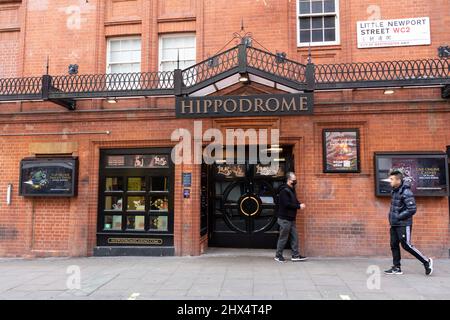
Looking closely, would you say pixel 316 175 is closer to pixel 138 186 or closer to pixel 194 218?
pixel 194 218

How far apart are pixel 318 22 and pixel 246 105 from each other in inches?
129

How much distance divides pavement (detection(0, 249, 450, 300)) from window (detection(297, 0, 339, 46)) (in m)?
5.31

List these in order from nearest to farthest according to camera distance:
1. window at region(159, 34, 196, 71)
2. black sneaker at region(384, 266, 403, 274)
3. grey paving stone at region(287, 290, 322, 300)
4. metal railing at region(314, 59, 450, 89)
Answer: grey paving stone at region(287, 290, 322, 300) → black sneaker at region(384, 266, 403, 274) → metal railing at region(314, 59, 450, 89) → window at region(159, 34, 196, 71)

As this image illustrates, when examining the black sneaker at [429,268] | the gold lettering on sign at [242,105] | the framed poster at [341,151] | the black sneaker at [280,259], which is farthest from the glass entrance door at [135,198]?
the black sneaker at [429,268]

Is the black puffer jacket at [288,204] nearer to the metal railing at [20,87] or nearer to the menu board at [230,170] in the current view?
the menu board at [230,170]

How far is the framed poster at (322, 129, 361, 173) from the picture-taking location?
8773 mm

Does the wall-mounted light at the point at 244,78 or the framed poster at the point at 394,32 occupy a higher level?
the framed poster at the point at 394,32

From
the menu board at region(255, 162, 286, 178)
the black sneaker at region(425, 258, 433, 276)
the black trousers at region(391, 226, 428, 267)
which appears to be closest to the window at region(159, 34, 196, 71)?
the menu board at region(255, 162, 286, 178)

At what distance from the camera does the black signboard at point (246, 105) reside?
307 inches

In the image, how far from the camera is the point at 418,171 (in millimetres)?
8445

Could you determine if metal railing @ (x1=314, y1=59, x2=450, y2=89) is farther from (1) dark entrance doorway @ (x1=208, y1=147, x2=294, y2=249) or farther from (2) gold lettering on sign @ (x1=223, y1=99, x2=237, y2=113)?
(1) dark entrance doorway @ (x1=208, y1=147, x2=294, y2=249)

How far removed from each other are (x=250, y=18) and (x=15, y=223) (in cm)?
803

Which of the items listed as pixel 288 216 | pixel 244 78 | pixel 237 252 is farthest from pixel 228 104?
pixel 237 252

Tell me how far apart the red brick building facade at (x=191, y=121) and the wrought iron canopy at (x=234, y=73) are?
444mm
